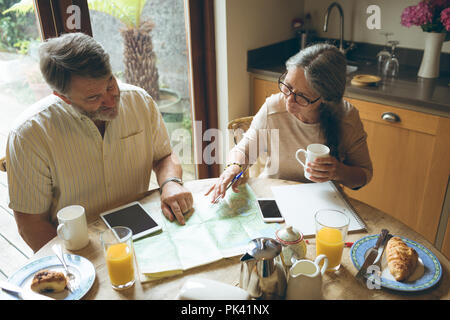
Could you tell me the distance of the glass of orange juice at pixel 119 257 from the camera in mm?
1014

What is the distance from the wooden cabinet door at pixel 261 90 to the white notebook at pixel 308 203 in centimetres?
117

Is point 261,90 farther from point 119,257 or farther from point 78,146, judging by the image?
point 119,257

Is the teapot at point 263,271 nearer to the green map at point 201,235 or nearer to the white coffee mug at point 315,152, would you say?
the green map at point 201,235

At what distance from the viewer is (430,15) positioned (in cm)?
213

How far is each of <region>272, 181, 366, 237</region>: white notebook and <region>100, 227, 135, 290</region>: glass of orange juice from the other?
1.76ft

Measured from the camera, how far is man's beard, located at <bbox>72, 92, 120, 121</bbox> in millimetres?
1408

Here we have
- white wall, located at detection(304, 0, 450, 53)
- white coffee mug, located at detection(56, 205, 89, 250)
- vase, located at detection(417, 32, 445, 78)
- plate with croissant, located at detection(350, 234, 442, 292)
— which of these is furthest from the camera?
white wall, located at detection(304, 0, 450, 53)

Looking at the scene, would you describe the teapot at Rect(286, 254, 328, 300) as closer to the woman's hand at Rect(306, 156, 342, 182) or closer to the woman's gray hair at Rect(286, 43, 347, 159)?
the woman's hand at Rect(306, 156, 342, 182)

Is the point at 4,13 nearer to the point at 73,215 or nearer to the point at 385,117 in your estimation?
the point at 73,215

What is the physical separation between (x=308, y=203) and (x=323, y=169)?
0.14 m

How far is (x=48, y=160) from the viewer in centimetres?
139

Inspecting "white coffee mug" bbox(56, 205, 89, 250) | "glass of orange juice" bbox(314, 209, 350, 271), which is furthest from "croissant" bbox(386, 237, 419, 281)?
"white coffee mug" bbox(56, 205, 89, 250)

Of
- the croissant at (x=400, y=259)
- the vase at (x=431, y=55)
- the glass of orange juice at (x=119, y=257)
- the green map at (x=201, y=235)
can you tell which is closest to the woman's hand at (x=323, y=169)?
the green map at (x=201, y=235)

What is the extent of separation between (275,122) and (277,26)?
4.16 feet
